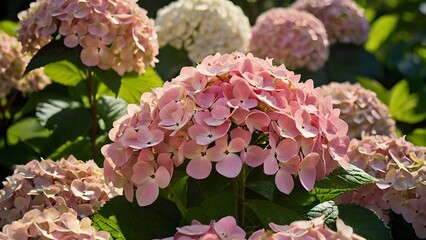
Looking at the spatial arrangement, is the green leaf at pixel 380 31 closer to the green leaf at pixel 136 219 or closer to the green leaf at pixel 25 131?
the green leaf at pixel 25 131

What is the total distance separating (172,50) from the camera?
350cm

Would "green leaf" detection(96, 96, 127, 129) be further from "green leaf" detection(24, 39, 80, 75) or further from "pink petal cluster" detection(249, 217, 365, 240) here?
"pink petal cluster" detection(249, 217, 365, 240)

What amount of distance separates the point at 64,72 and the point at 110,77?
1.03 feet

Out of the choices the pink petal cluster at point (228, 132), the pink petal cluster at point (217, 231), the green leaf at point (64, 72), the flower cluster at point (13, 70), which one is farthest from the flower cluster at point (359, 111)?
the pink petal cluster at point (217, 231)

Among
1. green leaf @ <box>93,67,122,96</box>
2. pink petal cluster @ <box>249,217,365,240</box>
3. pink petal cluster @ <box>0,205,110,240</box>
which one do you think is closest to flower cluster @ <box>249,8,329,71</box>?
green leaf @ <box>93,67,122,96</box>

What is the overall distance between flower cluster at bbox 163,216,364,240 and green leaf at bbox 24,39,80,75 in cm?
94

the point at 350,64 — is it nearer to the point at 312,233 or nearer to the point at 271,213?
the point at 271,213

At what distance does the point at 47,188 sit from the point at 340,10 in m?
2.23

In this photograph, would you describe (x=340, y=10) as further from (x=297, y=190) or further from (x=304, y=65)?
(x=297, y=190)

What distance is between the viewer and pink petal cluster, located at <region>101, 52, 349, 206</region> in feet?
4.98

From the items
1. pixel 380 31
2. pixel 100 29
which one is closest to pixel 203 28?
pixel 100 29

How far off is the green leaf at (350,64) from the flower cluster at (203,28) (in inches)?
26.2

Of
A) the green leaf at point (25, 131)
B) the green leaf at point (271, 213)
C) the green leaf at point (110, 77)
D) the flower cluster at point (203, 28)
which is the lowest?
the green leaf at point (25, 131)

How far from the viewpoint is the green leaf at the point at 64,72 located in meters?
2.61
